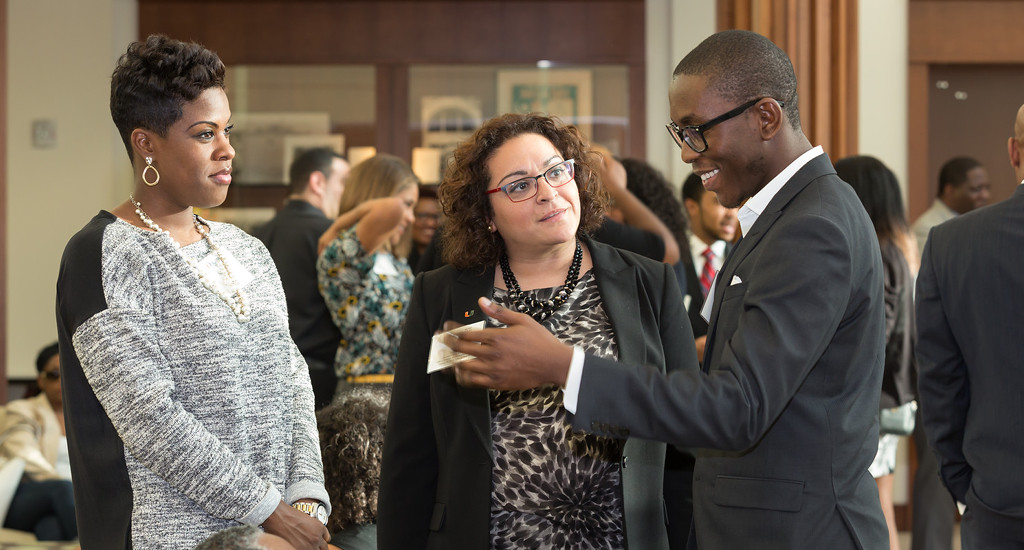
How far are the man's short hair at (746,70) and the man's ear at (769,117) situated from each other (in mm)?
21

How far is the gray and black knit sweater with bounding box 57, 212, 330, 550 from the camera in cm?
167

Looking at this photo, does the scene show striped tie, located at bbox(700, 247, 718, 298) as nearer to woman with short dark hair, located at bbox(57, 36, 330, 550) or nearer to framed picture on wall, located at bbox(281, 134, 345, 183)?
woman with short dark hair, located at bbox(57, 36, 330, 550)

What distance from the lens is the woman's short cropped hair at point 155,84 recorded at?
1783mm

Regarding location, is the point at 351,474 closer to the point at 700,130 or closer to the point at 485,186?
the point at 485,186

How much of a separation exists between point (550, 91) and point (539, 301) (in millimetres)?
4872

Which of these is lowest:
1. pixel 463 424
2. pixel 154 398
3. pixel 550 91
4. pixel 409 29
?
pixel 463 424

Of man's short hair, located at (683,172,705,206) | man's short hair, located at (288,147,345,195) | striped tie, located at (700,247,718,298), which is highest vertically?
man's short hair, located at (288,147,345,195)

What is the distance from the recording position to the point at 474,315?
2.07 m

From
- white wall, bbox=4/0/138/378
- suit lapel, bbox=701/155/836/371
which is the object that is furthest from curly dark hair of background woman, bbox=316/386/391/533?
white wall, bbox=4/0/138/378

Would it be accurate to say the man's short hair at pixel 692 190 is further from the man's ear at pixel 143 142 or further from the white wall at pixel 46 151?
the white wall at pixel 46 151

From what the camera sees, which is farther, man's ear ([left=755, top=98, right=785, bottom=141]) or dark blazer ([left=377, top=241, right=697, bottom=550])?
dark blazer ([left=377, top=241, right=697, bottom=550])

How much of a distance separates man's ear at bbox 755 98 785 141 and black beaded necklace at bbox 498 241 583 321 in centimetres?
58

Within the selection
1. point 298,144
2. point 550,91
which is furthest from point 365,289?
point 550,91

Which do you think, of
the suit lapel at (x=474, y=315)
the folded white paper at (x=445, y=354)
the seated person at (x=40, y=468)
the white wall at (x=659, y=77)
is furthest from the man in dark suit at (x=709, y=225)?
the folded white paper at (x=445, y=354)
